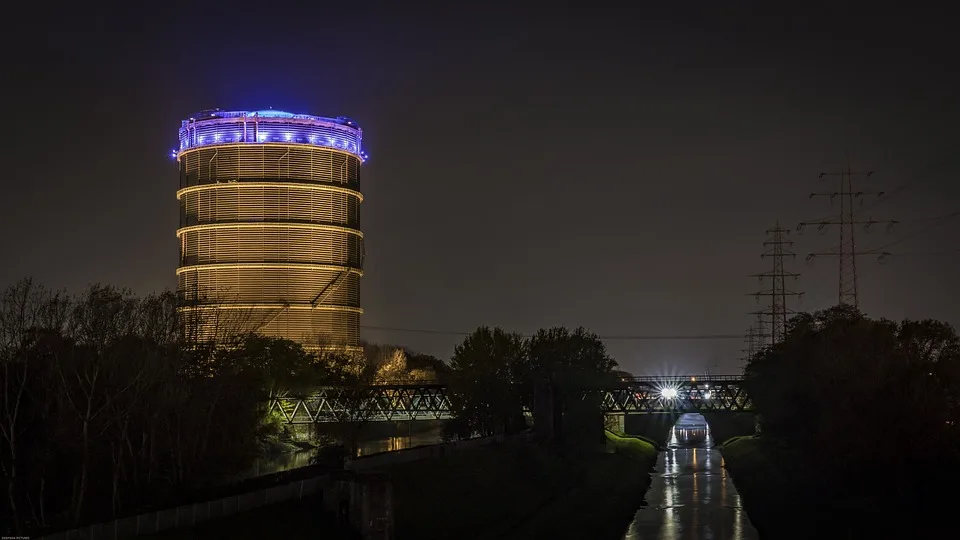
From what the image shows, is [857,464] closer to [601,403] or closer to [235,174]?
[601,403]

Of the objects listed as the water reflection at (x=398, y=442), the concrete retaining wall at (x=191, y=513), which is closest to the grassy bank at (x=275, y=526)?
the concrete retaining wall at (x=191, y=513)

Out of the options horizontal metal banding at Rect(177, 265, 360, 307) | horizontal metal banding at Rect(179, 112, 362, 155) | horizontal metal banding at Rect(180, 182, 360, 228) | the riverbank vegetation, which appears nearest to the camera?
the riverbank vegetation

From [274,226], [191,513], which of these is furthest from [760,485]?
[274,226]

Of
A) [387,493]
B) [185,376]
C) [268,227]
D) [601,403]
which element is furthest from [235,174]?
[387,493]

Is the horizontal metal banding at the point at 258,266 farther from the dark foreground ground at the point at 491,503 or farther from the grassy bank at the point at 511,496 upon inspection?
the grassy bank at the point at 511,496

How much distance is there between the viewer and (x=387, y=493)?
51.7 m

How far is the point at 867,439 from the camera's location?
6969cm

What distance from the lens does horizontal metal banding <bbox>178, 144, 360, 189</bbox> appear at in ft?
448

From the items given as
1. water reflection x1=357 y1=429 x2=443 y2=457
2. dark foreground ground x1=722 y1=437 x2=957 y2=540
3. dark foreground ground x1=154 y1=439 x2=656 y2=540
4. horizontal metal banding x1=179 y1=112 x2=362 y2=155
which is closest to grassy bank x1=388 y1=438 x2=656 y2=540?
dark foreground ground x1=154 y1=439 x2=656 y2=540

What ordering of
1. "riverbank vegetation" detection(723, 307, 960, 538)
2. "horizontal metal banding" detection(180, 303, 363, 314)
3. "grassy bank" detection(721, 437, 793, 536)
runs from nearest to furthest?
"riverbank vegetation" detection(723, 307, 960, 538), "grassy bank" detection(721, 437, 793, 536), "horizontal metal banding" detection(180, 303, 363, 314)

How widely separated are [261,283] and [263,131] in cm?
1830

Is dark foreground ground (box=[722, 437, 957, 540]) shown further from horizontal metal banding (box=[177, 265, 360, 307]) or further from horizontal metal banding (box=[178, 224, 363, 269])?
horizontal metal banding (box=[178, 224, 363, 269])

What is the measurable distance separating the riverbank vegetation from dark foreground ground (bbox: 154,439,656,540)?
Result: 1010 cm

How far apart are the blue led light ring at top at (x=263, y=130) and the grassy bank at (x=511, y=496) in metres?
56.5
